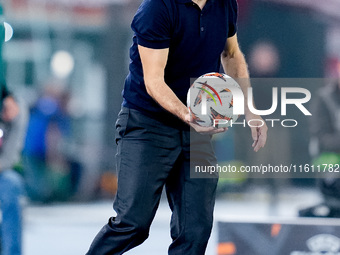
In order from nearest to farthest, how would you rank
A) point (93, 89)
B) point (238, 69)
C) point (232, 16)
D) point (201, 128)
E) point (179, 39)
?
point (201, 128), point (179, 39), point (232, 16), point (238, 69), point (93, 89)

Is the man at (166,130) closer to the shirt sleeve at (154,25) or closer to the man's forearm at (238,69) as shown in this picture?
the shirt sleeve at (154,25)

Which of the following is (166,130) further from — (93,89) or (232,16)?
(93,89)

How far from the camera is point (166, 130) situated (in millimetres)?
3461

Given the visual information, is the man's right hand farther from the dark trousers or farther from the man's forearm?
the man's forearm

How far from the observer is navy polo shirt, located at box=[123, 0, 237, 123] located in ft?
10.8

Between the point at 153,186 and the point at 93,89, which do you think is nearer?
the point at 153,186

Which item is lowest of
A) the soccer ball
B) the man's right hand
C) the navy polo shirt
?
the man's right hand

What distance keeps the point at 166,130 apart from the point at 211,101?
307mm

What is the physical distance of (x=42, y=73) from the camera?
35.4 ft

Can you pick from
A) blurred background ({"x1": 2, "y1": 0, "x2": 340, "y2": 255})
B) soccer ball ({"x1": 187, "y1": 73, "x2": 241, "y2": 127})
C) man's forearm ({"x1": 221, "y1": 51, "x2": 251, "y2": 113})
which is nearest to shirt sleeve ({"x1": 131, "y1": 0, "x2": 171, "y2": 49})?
soccer ball ({"x1": 187, "y1": 73, "x2": 241, "y2": 127})

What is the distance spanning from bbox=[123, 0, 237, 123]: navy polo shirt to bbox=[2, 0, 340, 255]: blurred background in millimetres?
6042

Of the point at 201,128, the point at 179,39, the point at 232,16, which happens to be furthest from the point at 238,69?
the point at 201,128

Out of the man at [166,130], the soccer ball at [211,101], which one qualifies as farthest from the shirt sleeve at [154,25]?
the soccer ball at [211,101]

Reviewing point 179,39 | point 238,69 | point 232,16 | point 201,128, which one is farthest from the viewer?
point 238,69
